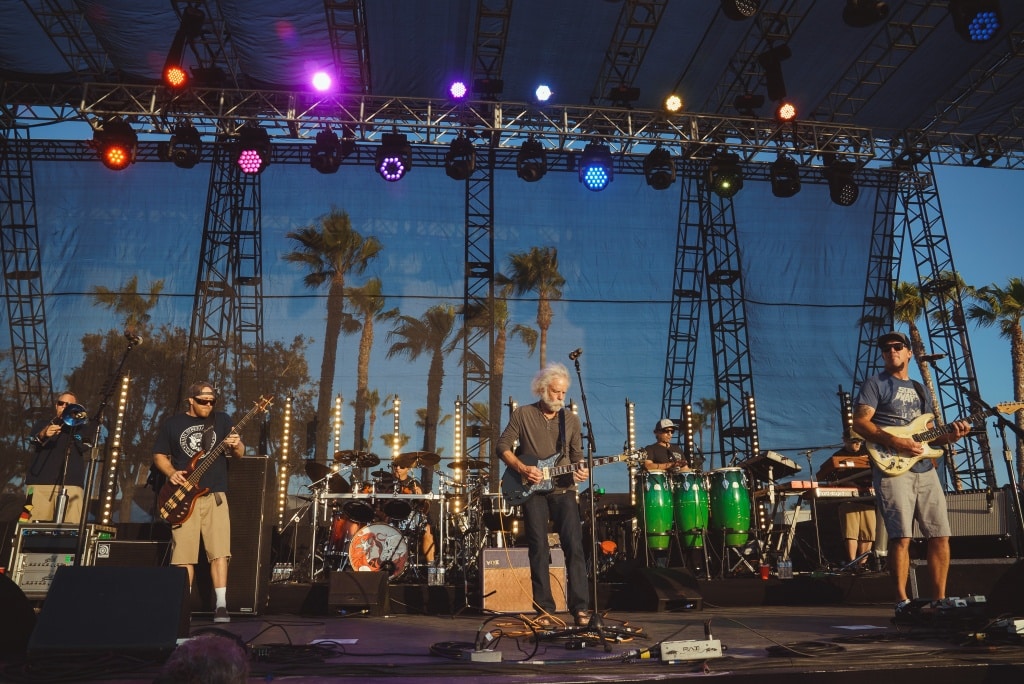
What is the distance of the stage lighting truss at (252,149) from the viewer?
11.7 meters

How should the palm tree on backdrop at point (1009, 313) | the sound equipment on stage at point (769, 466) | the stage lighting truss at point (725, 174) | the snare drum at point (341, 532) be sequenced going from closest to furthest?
the sound equipment on stage at point (769, 466) → the snare drum at point (341, 532) → the stage lighting truss at point (725, 174) → the palm tree on backdrop at point (1009, 313)

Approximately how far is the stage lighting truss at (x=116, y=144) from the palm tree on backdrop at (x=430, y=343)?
4880 millimetres

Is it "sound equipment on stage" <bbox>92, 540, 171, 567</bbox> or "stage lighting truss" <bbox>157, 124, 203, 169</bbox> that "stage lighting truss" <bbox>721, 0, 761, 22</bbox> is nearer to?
"stage lighting truss" <bbox>157, 124, 203, 169</bbox>

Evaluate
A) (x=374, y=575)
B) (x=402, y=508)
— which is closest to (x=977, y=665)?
(x=374, y=575)

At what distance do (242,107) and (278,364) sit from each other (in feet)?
14.0

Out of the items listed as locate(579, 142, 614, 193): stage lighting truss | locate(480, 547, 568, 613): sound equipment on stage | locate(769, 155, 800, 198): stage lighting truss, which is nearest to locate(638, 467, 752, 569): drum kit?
locate(480, 547, 568, 613): sound equipment on stage

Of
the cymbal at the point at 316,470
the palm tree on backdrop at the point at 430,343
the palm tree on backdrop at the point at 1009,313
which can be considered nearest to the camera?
the cymbal at the point at 316,470

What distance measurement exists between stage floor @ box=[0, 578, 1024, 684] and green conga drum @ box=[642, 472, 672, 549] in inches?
140

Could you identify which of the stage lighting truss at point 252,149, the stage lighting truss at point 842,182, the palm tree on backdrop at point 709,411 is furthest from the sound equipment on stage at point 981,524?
the stage lighting truss at point 252,149

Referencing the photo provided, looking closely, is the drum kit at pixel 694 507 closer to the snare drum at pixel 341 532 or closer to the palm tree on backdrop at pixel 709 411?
the snare drum at pixel 341 532

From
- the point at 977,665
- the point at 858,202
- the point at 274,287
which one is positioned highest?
the point at 858,202

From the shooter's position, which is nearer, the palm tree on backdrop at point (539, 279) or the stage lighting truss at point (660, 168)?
the stage lighting truss at point (660, 168)

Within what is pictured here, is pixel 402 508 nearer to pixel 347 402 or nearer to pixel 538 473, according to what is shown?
pixel 347 402

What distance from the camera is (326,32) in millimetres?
11656
